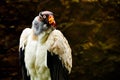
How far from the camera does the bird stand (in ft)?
9.86

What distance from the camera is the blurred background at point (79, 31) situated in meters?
5.55

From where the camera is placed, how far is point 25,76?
3275 mm

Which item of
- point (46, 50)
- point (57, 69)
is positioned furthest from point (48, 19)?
point (57, 69)

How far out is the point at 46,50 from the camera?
3.01 metres

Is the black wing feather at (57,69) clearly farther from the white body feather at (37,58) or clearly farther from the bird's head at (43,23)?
the bird's head at (43,23)

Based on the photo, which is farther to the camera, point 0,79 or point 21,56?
point 0,79

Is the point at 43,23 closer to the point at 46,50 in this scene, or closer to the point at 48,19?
the point at 48,19

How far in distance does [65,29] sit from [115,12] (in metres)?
0.57

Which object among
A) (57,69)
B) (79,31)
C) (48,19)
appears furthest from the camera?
(79,31)

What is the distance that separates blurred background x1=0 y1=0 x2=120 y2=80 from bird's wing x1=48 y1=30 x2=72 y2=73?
2498 millimetres

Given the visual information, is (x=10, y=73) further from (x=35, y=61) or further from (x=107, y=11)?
(x=35, y=61)

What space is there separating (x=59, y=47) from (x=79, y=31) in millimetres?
2606

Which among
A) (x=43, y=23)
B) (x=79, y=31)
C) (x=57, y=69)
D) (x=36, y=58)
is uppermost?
(x=43, y=23)

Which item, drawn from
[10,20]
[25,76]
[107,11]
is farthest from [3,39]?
[25,76]
